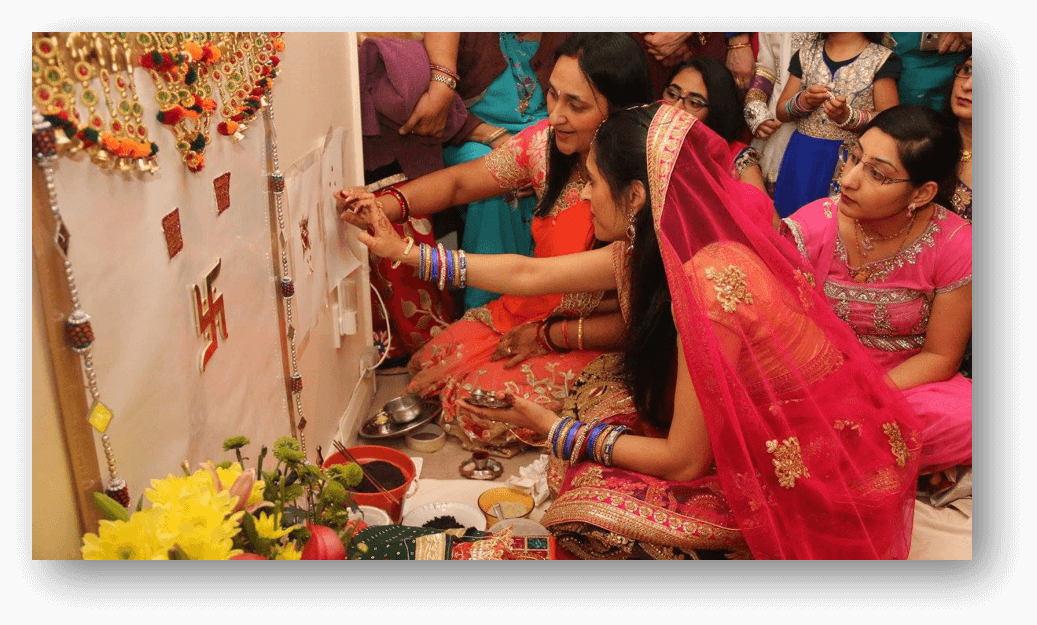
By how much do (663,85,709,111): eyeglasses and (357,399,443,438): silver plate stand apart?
1204 mm

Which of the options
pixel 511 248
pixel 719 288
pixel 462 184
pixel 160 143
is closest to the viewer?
pixel 160 143

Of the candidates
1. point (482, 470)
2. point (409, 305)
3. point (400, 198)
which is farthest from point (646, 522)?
point (409, 305)

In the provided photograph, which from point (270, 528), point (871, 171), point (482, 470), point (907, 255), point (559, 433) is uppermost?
point (871, 171)

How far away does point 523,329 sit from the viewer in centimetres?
244

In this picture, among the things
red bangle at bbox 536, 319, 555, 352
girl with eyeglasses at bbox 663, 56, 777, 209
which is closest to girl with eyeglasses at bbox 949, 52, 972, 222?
girl with eyeglasses at bbox 663, 56, 777, 209

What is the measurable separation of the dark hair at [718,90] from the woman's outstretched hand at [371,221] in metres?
1.14

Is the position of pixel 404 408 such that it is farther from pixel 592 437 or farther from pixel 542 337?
pixel 592 437

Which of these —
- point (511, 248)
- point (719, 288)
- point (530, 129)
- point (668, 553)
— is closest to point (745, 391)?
point (719, 288)

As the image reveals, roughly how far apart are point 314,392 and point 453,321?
1019 mm

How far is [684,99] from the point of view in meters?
2.63

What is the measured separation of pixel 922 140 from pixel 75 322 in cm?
180

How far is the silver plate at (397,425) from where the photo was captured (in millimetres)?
2398

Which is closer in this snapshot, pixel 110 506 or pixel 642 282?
pixel 110 506

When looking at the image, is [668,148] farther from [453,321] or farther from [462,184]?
[453,321]
